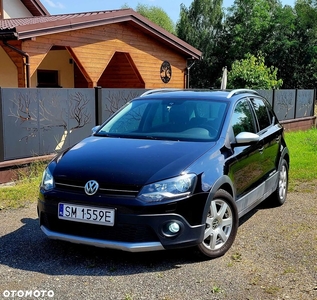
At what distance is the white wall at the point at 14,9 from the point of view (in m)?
18.4

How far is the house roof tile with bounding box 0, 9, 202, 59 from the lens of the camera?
441 inches

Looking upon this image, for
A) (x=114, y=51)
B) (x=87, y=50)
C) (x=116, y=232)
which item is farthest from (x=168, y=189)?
(x=114, y=51)

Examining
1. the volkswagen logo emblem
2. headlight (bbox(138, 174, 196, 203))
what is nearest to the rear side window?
headlight (bbox(138, 174, 196, 203))

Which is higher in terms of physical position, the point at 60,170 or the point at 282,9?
the point at 282,9

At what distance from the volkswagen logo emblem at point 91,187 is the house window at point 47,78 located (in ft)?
42.7

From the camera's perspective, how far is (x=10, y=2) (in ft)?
61.4

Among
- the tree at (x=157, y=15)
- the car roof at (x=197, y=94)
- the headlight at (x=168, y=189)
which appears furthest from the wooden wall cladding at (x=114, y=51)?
the tree at (x=157, y=15)

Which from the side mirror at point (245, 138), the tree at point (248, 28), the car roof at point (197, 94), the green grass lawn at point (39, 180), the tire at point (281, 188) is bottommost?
the green grass lawn at point (39, 180)

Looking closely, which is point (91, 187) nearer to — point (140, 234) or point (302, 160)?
point (140, 234)

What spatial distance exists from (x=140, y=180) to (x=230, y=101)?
185 centimetres

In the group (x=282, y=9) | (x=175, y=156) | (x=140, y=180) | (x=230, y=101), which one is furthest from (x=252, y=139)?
(x=282, y=9)

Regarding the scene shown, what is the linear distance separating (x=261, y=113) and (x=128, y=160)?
102 inches

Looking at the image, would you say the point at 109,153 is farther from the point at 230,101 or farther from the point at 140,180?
the point at 230,101

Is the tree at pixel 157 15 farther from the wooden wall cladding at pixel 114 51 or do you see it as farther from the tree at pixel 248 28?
the wooden wall cladding at pixel 114 51
